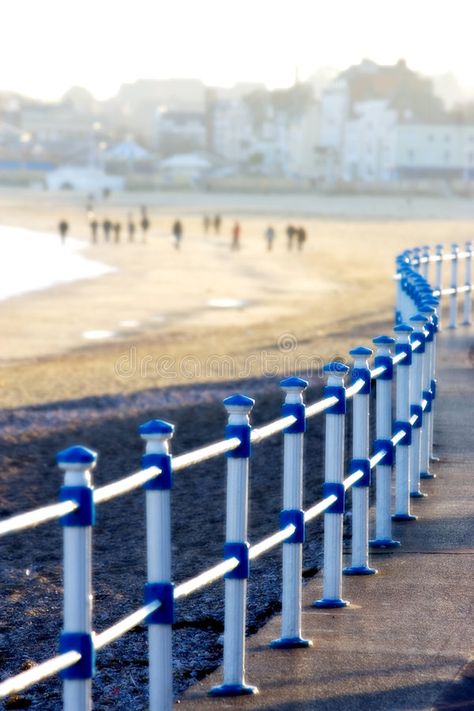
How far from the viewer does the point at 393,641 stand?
240 inches

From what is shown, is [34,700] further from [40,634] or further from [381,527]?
[381,527]

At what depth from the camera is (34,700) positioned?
6434 mm

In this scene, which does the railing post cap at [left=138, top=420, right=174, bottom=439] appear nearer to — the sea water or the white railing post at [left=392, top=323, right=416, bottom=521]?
the white railing post at [left=392, top=323, right=416, bottom=521]

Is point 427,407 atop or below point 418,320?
below

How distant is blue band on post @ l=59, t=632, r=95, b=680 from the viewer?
4180 millimetres

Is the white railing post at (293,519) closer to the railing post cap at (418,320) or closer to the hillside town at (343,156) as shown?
the railing post cap at (418,320)

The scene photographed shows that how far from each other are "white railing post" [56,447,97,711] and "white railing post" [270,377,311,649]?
6.11 feet

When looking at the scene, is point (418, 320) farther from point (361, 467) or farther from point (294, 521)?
point (294, 521)

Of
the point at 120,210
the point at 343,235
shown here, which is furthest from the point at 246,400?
the point at 120,210

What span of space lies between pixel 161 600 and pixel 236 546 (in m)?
0.70

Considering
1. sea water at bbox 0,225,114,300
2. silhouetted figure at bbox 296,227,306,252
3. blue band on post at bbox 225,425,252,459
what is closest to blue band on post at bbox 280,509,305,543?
blue band on post at bbox 225,425,252,459

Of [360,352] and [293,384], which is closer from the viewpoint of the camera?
[293,384]

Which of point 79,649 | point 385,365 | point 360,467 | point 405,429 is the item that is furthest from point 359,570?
point 79,649

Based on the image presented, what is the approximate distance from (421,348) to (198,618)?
7.93ft
